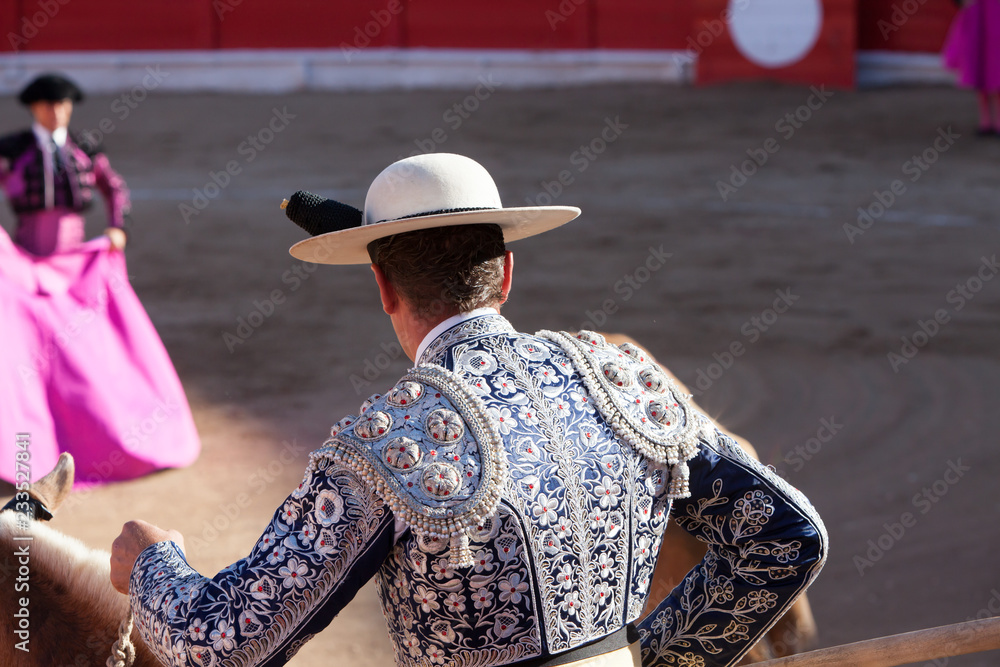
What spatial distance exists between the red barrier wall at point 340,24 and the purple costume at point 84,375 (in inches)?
416

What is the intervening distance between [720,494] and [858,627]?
217 cm

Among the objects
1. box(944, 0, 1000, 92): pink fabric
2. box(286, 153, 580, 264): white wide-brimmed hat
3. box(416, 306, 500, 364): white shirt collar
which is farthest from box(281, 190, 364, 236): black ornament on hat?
box(944, 0, 1000, 92): pink fabric

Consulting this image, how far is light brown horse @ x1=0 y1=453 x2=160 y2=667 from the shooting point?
1.71 meters

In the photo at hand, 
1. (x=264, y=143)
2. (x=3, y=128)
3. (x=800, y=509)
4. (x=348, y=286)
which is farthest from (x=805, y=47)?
(x=800, y=509)

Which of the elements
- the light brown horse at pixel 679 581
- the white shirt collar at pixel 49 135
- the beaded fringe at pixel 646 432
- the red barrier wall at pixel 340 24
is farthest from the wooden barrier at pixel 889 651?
the red barrier wall at pixel 340 24

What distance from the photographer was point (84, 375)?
13.9 feet

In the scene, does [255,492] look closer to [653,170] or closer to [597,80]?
[653,170]

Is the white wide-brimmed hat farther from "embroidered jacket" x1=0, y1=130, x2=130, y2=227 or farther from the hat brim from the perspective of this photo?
"embroidered jacket" x1=0, y1=130, x2=130, y2=227

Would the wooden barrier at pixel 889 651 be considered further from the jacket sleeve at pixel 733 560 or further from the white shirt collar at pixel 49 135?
the white shirt collar at pixel 49 135

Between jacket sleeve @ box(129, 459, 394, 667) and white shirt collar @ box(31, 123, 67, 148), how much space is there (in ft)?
13.9

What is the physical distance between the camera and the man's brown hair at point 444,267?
1.33 meters

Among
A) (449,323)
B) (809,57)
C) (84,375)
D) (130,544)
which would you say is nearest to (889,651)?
(449,323)

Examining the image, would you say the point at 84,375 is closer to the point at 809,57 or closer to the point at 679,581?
the point at 679,581

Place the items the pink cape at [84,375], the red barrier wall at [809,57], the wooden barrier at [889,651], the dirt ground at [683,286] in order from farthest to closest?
the red barrier wall at [809,57] → the pink cape at [84,375] → the dirt ground at [683,286] → the wooden barrier at [889,651]
